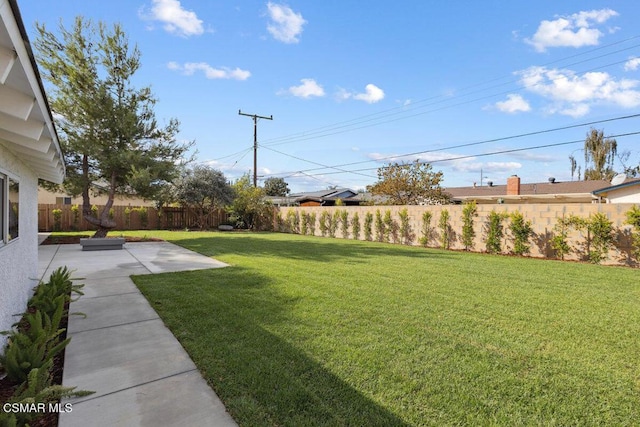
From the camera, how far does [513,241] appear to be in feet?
34.6

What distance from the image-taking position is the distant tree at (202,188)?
19.6 meters

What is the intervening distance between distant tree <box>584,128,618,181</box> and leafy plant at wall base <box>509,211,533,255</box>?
28810 millimetres

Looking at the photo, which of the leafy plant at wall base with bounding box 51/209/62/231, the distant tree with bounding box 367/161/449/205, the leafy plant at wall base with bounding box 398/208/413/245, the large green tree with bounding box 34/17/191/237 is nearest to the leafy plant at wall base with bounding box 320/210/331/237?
the leafy plant at wall base with bounding box 398/208/413/245

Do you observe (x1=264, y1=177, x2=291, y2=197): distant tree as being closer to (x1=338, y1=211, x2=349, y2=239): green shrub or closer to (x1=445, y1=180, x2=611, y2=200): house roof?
(x1=445, y1=180, x2=611, y2=200): house roof

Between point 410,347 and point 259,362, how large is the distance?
5.04 ft

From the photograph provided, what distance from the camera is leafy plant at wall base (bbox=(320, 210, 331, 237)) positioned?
1802 centimetres

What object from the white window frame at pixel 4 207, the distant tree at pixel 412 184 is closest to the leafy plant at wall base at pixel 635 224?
the distant tree at pixel 412 184

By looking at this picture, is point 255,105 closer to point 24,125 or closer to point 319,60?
point 319,60

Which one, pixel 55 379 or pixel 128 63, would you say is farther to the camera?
pixel 128 63

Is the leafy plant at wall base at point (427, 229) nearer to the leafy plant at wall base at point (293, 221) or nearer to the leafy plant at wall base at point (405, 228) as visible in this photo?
the leafy plant at wall base at point (405, 228)

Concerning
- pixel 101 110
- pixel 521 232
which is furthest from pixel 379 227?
pixel 101 110

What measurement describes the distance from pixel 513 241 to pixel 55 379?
1193 cm

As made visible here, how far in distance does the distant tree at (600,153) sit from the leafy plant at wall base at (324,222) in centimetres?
2945

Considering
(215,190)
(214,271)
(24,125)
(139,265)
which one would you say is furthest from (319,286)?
(215,190)
